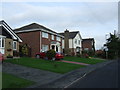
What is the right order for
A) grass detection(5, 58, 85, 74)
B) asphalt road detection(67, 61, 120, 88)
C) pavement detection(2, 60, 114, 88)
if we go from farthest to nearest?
grass detection(5, 58, 85, 74), pavement detection(2, 60, 114, 88), asphalt road detection(67, 61, 120, 88)

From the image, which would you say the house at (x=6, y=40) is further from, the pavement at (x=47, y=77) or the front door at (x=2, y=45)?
the pavement at (x=47, y=77)

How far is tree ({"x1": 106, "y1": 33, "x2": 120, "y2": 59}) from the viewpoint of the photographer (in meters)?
51.1

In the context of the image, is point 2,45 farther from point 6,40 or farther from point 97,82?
point 97,82

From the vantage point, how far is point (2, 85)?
9.87 metres

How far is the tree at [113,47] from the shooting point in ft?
168

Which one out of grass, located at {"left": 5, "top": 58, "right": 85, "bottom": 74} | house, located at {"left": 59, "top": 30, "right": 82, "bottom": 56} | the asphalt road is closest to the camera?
the asphalt road

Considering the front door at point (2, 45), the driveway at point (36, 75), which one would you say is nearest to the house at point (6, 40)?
the front door at point (2, 45)

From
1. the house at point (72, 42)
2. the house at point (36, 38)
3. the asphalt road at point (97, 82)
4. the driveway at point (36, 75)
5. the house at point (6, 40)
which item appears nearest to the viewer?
the asphalt road at point (97, 82)

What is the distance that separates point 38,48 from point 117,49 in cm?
2914

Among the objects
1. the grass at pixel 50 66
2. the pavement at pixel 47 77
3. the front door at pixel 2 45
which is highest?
the front door at pixel 2 45

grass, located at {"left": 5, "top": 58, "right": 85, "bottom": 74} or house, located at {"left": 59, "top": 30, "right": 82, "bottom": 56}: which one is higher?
house, located at {"left": 59, "top": 30, "right": 82, "bottom": 56}

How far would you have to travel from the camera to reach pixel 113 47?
52281mm

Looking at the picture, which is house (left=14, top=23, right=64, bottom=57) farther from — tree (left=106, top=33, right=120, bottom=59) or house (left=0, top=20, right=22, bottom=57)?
tree (left=106, top=33, right=120, bottom=59)

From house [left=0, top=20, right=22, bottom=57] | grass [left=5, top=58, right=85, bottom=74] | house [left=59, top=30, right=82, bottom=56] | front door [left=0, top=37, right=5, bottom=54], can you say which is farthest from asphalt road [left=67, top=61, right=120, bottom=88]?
house [left=59, top=30, right=82, bottom=56]
